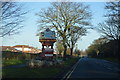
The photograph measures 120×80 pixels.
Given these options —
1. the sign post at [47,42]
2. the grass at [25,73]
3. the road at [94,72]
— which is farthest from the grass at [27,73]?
the sign post at [47,42]

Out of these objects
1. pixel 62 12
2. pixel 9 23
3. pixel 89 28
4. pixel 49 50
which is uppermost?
pixel 62 12

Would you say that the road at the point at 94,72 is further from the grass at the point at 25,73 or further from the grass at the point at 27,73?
the grass at the point at 25,73

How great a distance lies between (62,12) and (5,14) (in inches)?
972

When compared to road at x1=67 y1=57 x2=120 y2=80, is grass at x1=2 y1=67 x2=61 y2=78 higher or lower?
higher

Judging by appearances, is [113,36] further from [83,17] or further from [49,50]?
[49,50]

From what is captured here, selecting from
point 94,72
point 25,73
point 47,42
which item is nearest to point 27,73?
point 25,73

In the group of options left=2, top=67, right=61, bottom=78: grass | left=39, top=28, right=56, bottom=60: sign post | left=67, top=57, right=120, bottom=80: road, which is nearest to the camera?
left=2, top=67, right=61, bottom=78: grass

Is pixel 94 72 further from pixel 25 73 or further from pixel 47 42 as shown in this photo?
pixel 47 42

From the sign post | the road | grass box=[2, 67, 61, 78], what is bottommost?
the road

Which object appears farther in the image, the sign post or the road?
the sign post

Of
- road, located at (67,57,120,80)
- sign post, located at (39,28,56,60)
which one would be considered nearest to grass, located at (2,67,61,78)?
road, located at (67,57,120,80)

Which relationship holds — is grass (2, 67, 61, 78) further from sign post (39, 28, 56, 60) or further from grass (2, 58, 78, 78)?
sign post (39, 28, 56, 60)

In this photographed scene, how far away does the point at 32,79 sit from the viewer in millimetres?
12180

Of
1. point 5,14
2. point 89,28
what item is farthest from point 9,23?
point 89,28
